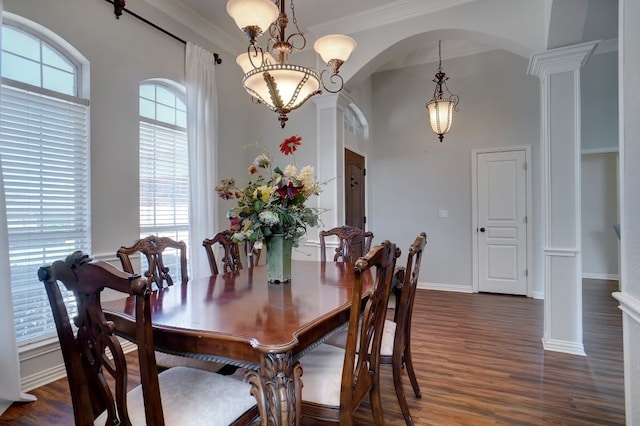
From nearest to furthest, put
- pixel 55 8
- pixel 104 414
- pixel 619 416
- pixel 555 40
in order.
→ pixel 104 414 → pixel 619 416 → pixel 55 8 → pixel 555 40

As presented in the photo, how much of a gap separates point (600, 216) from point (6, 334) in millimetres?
7645

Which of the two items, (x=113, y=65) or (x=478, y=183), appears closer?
(x=113, y=65)

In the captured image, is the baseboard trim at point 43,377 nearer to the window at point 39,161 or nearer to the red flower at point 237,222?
the window at point 39,161

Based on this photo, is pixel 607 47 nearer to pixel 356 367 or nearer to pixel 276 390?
pixel 356 367

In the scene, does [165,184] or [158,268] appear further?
[165,184]

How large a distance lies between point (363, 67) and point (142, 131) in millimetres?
2402

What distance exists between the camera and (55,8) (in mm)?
2473

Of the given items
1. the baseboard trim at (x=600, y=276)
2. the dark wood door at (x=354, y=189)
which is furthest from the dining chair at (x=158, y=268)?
the baseboard trim at (x=600, y=276)

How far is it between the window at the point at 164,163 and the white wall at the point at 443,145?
3.06 meters

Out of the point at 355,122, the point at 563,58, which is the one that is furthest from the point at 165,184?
the point at 563,58

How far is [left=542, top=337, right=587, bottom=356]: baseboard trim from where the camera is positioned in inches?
112

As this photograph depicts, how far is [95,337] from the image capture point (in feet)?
3.50

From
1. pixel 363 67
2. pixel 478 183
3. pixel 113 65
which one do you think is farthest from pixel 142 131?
pixel 478 183

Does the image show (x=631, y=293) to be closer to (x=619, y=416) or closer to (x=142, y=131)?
(x=619, y=416)
